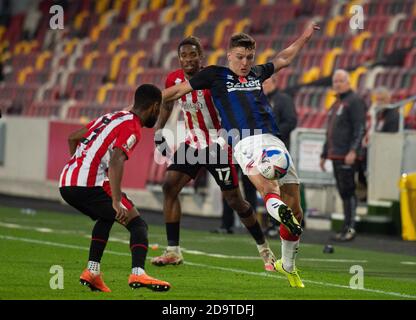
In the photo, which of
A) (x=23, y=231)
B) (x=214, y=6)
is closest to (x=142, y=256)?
(x=23, y=231)

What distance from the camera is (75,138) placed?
898 centimetres

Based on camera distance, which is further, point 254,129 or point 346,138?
point 346,138

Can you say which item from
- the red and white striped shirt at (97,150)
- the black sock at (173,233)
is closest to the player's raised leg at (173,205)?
the black sock at (173,233)

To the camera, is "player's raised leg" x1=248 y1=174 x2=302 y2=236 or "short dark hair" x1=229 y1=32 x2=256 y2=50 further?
"short dark hair" x1=229 y1=32 x2=256 y2=50

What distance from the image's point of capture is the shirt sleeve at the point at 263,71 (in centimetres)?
1008

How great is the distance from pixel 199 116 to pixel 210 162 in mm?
454

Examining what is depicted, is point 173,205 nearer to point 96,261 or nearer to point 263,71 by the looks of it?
point 263,71

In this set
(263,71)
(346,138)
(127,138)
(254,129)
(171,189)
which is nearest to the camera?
(127,138)

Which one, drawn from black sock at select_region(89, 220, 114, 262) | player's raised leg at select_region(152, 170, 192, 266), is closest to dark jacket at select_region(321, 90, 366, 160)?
player's raised leg at select_region(152, 170, 192, 266)

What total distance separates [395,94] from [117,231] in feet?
21.0

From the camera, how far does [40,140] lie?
23.0 metres

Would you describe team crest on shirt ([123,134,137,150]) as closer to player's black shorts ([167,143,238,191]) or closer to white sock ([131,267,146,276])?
white sock ([131,267,146,276])

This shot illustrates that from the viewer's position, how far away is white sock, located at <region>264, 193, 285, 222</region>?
9016mm

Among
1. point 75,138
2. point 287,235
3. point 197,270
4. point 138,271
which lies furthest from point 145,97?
point 197,270
